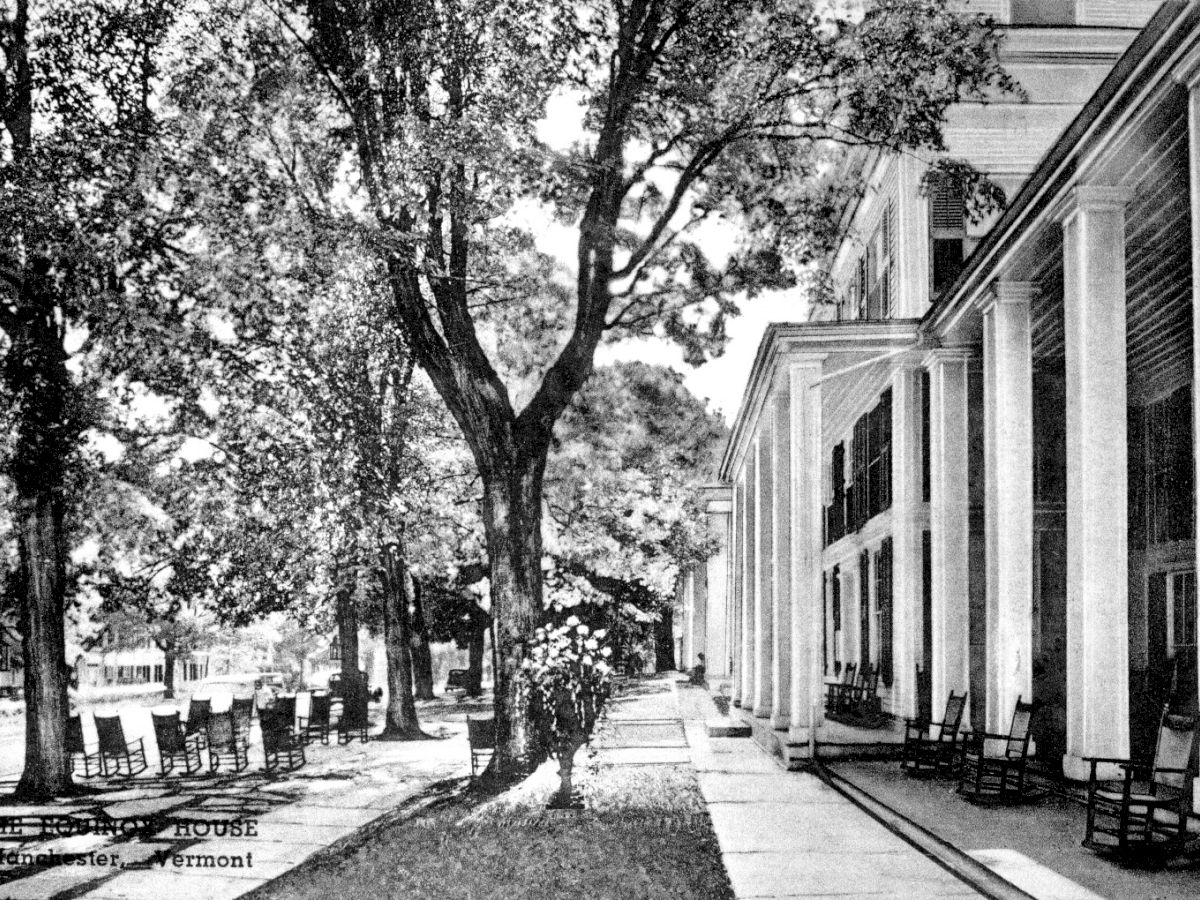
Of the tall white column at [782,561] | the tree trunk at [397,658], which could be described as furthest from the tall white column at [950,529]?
the tree trunk at [397,658]

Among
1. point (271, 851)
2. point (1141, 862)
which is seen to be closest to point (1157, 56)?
point (1141, 862)

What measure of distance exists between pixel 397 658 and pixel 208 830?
12.0 meters

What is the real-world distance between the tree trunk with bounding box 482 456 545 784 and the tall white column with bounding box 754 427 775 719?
4.91 meters

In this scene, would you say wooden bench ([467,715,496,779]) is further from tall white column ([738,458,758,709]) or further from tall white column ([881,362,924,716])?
tall white column ([738,458,758,709])

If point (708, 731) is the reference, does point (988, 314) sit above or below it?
above

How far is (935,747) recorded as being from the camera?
12.7 m

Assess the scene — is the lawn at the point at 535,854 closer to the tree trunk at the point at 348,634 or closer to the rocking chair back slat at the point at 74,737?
the rocking chair back slat at the point at 74,737

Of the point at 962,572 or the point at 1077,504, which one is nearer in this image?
the point at 1077,504

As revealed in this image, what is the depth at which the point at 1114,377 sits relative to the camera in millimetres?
8875

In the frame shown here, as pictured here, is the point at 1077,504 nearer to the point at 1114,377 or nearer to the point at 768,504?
the point at 1114,377

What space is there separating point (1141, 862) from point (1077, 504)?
285cm

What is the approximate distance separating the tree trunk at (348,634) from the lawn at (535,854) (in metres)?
12.7

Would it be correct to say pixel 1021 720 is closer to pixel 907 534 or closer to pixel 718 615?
pixel 907 534

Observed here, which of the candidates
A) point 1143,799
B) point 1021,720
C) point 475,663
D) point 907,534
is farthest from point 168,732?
point 475,663
